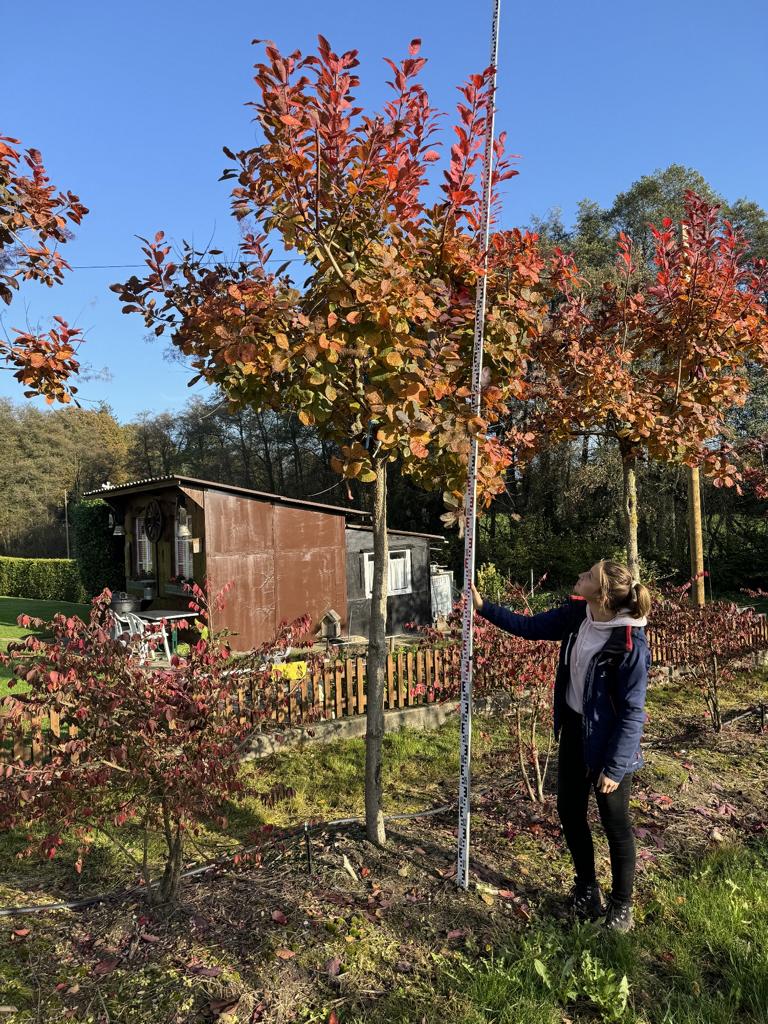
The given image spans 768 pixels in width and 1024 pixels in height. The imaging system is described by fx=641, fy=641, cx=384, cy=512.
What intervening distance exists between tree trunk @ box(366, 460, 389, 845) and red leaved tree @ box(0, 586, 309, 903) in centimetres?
85

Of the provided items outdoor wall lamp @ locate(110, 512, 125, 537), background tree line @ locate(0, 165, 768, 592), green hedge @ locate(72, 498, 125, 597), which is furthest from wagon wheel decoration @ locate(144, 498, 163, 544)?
green hedge @ locate(72, 498, 125, 597)

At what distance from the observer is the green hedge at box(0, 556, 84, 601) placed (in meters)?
23.8

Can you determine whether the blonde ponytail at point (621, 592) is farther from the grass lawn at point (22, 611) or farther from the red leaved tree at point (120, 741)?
the grass lawn at point (22, 611)

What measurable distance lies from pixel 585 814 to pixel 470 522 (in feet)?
4.74

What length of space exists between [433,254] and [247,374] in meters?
1.24

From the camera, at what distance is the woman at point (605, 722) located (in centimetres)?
274

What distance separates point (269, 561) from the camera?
43.5 ft

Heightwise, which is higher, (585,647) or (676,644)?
(585,647)

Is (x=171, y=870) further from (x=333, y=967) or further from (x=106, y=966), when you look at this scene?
(x=333, y=967)

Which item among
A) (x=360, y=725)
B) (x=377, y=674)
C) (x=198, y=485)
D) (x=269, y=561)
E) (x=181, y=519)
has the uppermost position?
(x=198, y=485)

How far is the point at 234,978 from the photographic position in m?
2.44

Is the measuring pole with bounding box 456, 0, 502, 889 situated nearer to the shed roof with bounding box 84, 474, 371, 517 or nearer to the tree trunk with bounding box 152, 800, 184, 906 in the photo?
the tree trunk with bounding box 152, 800, 184, 906

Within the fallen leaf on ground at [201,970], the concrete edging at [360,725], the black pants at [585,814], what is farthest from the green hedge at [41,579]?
the black pants at [585,814]

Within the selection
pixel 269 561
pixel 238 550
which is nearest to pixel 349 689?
pixel 238 550
